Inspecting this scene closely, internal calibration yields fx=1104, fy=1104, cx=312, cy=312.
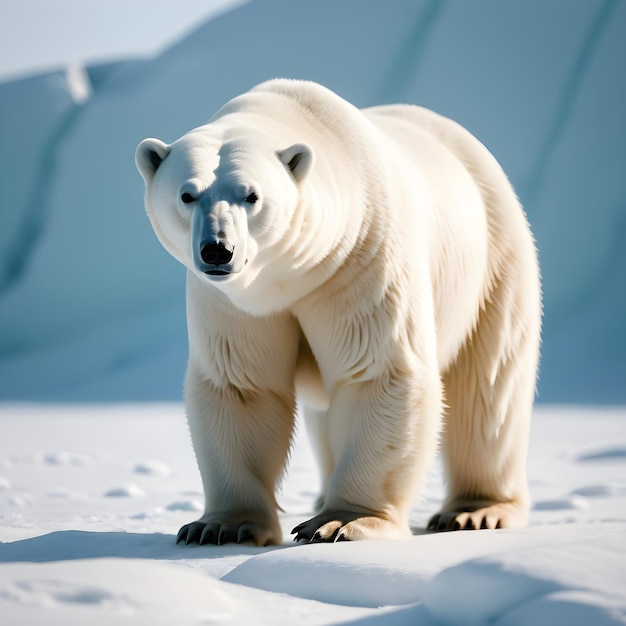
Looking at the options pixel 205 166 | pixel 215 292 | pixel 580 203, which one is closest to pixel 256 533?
pixel 215 292

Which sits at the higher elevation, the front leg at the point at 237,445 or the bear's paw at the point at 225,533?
the front leg at the point at 237,445

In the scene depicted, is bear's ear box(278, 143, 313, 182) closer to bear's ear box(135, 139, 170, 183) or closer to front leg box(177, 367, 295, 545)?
bear's ear box(135, 139, 170, 183)

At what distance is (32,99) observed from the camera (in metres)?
11.2

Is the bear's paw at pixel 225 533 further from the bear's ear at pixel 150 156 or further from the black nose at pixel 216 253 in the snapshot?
the bear's ear at pixel 150 156

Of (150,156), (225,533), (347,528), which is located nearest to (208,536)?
(225,533)

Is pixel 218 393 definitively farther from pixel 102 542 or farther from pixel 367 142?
pixel 367 142

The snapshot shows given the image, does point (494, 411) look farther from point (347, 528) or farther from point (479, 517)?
point (347, 528)

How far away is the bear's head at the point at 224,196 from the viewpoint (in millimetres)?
Answer: 2812

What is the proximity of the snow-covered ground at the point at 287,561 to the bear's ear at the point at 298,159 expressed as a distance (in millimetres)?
1016

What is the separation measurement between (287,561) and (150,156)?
3.93ft

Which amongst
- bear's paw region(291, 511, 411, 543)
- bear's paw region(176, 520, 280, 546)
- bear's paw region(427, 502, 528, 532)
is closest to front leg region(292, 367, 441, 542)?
bear's paw region(291, 511, 411, 543)

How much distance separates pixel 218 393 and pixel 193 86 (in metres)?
7.87

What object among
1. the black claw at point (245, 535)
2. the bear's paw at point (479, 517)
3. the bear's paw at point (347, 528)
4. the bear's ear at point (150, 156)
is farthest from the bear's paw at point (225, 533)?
the bear's ear at point (150, 156)

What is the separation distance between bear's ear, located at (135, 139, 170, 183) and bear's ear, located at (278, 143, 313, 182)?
0.33 meters
